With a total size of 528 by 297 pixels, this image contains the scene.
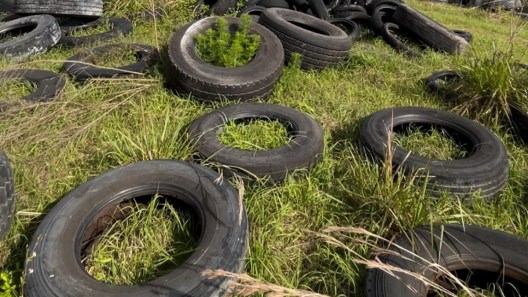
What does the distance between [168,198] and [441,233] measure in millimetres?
1590

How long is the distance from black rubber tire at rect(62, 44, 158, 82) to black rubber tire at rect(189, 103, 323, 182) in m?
1.43

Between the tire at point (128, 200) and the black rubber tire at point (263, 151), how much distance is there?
36cm

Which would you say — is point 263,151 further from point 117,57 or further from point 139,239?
point 117,57

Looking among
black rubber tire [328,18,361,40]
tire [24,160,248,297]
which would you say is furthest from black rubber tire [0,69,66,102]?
black rubber tire [328,18,361,40]

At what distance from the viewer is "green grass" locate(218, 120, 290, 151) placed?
3.21m

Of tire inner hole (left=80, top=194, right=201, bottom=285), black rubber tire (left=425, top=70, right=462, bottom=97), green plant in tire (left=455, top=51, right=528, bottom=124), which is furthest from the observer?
black rubber tire (left=425, top=70, right=462, bottom=97)

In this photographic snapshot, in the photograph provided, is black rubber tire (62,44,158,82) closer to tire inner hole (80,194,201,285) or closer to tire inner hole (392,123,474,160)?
tire inner hole (80,194,201,285)

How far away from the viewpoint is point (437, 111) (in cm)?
345

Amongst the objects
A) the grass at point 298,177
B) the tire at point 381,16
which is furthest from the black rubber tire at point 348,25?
the grass at point 298,177

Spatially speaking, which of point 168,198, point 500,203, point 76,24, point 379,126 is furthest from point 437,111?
point 76,24

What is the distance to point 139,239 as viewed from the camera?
232 centimetres

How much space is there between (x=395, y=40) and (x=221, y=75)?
307 cm

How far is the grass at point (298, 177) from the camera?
228cm

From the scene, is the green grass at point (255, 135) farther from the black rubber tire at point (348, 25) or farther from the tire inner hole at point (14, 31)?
the tire inner hole at point (14, 31)
